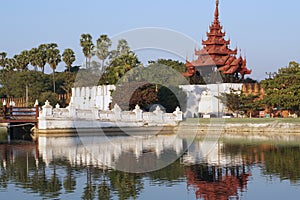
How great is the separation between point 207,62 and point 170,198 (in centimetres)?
4591

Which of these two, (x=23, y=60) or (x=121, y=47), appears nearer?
(x=121, y=47)

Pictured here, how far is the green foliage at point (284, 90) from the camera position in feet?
159

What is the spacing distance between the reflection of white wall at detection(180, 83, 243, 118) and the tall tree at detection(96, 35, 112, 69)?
15439 millimetres

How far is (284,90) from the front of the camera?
49188 millimetres

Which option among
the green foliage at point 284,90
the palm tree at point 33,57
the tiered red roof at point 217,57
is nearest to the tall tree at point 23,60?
the palm tree at point 33,57

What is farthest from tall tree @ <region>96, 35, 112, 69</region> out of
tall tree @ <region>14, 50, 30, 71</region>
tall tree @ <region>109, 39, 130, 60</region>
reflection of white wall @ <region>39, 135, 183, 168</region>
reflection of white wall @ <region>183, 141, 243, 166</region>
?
reflection of white wall @ <region>183, 141, 243, 166</region>

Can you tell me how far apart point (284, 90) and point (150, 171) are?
1129 inches

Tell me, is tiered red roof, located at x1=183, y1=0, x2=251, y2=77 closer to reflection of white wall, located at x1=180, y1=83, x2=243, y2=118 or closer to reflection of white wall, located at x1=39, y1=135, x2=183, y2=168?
reflection of white wall, located at x1=180, y1=83, x2=243, y2=118

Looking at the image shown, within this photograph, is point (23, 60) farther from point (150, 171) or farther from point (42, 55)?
point (150, 171)

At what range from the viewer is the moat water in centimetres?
1823

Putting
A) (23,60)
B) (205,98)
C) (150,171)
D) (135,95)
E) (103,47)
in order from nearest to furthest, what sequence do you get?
1. (150,171)
2. (135,95)
3. (205,98)
4. (103,47)
5. (23,60)

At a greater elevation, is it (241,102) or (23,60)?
(23,60)

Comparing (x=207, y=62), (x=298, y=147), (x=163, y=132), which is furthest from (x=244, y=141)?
(x=207, y=62)

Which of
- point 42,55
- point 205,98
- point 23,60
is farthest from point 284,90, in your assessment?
point 23,60
